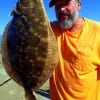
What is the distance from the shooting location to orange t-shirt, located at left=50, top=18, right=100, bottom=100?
17.5 ft

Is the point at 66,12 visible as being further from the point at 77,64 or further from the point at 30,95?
the point at 30,95

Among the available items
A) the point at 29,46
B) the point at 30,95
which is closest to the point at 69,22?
the point at 29,46

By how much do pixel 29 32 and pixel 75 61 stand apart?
4.67 ft

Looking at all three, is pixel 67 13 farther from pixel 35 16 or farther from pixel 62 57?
pixel 35 16

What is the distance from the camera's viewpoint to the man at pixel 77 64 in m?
5.32

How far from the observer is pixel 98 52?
5395 millimetres

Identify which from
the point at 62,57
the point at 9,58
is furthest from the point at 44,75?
the point at 62,57

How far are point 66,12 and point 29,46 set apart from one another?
3.79ft

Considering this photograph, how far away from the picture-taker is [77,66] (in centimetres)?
534

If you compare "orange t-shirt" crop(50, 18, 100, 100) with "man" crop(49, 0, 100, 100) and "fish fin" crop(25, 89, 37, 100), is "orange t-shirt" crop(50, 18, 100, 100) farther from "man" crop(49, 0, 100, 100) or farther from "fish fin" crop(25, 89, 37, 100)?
"fish fin" crop(25, 89, 37, 100)

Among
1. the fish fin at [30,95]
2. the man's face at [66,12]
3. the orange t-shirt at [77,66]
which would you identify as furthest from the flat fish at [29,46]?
the orange t-shirt at [77,66]

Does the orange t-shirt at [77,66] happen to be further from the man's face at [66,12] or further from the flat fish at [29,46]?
the flat fish at [29,46]

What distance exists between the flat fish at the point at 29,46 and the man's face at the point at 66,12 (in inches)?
40.7

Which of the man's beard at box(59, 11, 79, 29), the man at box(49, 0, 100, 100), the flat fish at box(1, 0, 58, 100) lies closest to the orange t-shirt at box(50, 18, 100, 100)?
the man at box(49, 0, 100, 100)
